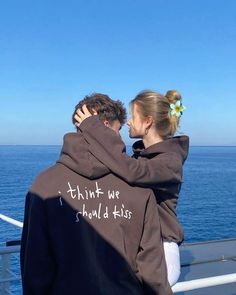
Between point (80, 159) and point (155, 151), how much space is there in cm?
49

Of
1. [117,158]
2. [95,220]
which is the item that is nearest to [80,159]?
[117,158]

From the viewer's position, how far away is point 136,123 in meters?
2.17

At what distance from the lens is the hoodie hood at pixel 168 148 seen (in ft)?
6.97

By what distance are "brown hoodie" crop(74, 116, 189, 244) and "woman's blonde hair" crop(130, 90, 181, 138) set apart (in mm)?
67

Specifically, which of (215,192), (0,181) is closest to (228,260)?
(215,192)

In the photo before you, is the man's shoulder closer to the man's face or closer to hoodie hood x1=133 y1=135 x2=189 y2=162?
the man's face

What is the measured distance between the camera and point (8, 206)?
1000 inches

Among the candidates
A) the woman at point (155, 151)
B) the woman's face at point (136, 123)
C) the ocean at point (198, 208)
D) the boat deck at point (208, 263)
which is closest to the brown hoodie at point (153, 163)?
the woman at point (155, 151)

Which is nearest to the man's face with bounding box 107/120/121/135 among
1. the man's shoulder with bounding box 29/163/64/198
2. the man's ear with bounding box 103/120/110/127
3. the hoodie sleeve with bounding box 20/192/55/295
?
the man's ear with bounding box 103/120/110/127

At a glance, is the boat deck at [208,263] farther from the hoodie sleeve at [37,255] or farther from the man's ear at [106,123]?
the man's ear at [106,123]

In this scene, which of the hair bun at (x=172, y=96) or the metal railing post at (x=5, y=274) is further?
the metal railing post at (x=5, y=274)

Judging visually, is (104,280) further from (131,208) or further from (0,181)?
(0,181)

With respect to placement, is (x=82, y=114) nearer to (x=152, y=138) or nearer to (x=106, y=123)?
(x=106, y=123)

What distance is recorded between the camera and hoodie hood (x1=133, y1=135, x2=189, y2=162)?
2126 millimetres
